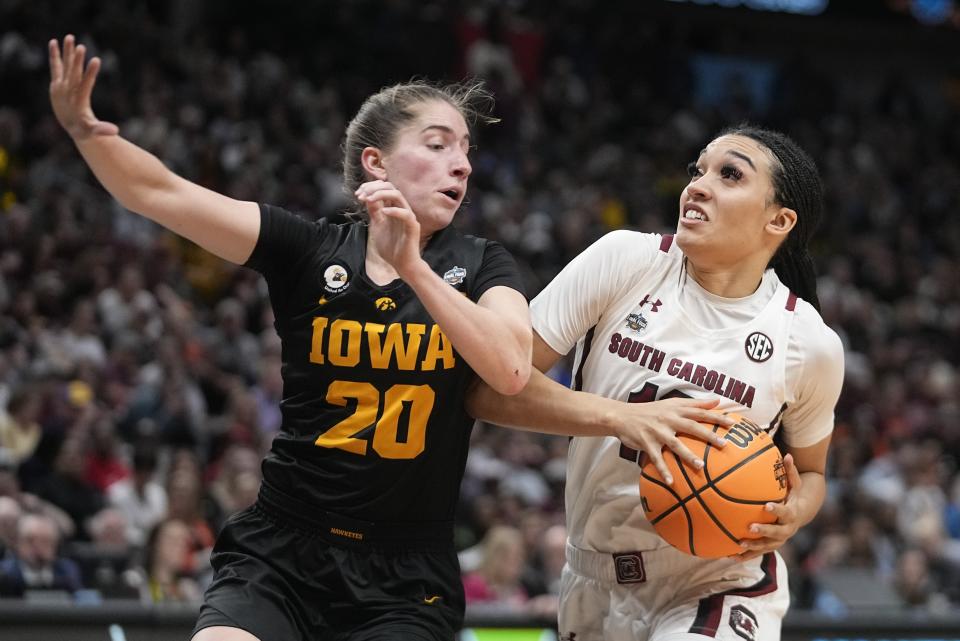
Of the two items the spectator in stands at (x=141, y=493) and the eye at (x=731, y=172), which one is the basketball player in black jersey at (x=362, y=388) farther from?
the spectator in stands at (x=141, y=493)

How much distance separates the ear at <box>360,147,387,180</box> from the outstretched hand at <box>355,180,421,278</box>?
0.49m

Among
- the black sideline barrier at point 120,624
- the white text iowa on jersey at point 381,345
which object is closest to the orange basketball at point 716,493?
the white text iowa on jersey at point 381,345

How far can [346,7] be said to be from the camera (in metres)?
17.1

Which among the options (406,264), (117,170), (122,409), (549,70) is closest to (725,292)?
(406,264)

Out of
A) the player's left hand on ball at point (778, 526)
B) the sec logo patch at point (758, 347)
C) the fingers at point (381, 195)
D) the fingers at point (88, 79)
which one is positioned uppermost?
the fingers at point (88, 79)

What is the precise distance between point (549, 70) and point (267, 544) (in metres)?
15.7

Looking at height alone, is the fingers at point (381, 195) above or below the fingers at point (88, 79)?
below

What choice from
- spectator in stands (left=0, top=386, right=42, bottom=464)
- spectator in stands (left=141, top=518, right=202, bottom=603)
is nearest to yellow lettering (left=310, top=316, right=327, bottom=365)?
spectator in stands (left=141, top=518, right=202, bottom=603)

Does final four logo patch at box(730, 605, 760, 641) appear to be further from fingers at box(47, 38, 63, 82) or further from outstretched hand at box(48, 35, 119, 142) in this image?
fingers at box(47, 38, 63, 82)

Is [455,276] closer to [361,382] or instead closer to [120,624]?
[361,382]

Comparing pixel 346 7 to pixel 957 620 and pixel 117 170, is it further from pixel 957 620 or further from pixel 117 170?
pixel 117 170

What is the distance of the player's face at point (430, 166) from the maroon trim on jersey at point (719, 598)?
4.59ft

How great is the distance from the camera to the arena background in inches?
347

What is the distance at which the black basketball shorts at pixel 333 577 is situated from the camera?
3572mm
